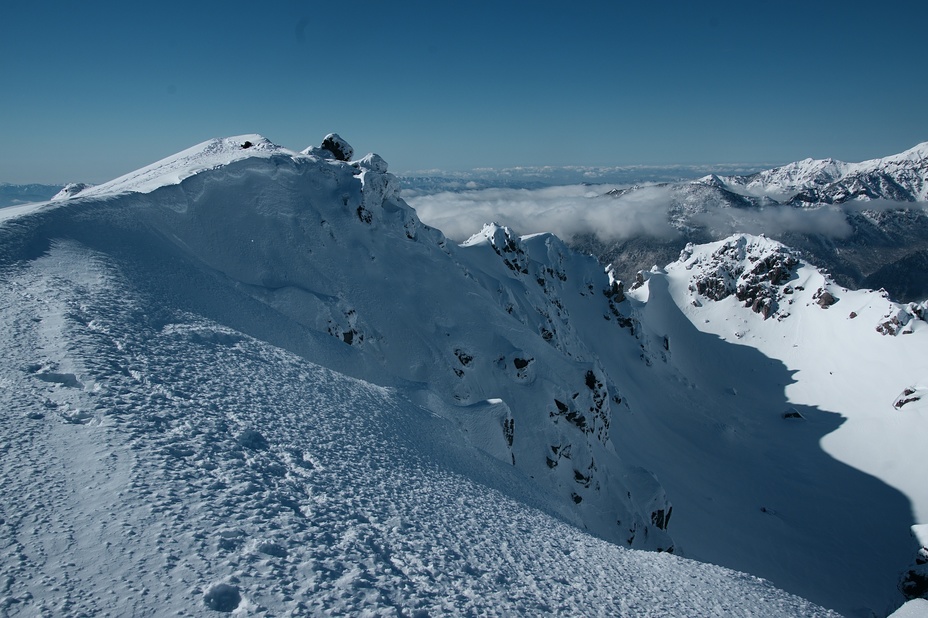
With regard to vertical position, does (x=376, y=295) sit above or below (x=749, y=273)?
above

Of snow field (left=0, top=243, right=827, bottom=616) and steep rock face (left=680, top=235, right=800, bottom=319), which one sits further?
steep rock face (left=680, top=235, right=800, bottom=319)

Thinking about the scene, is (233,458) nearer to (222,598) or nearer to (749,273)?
(222,598)

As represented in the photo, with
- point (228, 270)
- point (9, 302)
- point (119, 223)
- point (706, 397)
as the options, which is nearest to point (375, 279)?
point (228, 270)

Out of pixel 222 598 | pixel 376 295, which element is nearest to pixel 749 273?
pixel 376 295

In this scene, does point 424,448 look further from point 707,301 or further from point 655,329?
point 707,301

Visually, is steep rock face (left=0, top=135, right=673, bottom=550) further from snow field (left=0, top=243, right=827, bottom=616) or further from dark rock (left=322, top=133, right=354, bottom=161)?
snow field (left=0, top=243, right=827, bottom=616)

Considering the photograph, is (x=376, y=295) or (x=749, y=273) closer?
(x=376, y=295)

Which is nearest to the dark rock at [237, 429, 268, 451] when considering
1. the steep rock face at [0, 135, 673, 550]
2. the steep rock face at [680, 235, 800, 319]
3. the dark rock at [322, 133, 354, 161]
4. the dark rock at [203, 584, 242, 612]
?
the dark rock at [203, 584, 242, 612]

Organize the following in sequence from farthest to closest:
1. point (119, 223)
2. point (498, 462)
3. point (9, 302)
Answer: point (119, 223)
point (498, 462)
point (9, 302)
